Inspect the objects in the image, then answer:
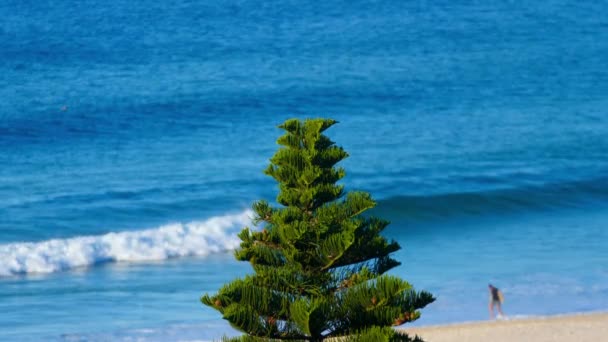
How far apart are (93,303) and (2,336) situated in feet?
6.51

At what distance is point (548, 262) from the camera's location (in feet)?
65.6

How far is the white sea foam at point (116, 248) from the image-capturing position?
21.1 meters

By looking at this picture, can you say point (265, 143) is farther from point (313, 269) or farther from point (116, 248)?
point (313, 269)

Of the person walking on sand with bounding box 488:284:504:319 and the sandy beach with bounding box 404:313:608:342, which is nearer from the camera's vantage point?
the sandy beach with bounding box 404:313:608:342

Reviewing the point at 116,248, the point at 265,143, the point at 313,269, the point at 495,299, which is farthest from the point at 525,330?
the point at 265,143

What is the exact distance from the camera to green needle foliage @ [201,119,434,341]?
8.21m

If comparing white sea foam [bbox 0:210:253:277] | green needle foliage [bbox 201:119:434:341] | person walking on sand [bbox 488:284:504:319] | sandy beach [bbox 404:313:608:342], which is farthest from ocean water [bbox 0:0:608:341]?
green needle foliage [bbox 201:119:434:341]

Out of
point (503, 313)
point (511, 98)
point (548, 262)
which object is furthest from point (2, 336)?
point (511, 98)

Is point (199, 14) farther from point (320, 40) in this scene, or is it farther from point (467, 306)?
point (467, 306)

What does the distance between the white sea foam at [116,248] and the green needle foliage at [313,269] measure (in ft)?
42.2

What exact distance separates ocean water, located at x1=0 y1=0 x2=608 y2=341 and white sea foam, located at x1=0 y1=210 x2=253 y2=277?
54mm

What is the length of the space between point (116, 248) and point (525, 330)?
29.8ft

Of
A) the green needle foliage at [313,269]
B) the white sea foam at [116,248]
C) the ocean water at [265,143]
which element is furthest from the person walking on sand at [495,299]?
the green needle foliage at [313,269]

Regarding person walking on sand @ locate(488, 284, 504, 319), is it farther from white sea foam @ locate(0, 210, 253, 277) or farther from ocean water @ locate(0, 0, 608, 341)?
white sea foam @ locate(0, 210, 253, 277)
